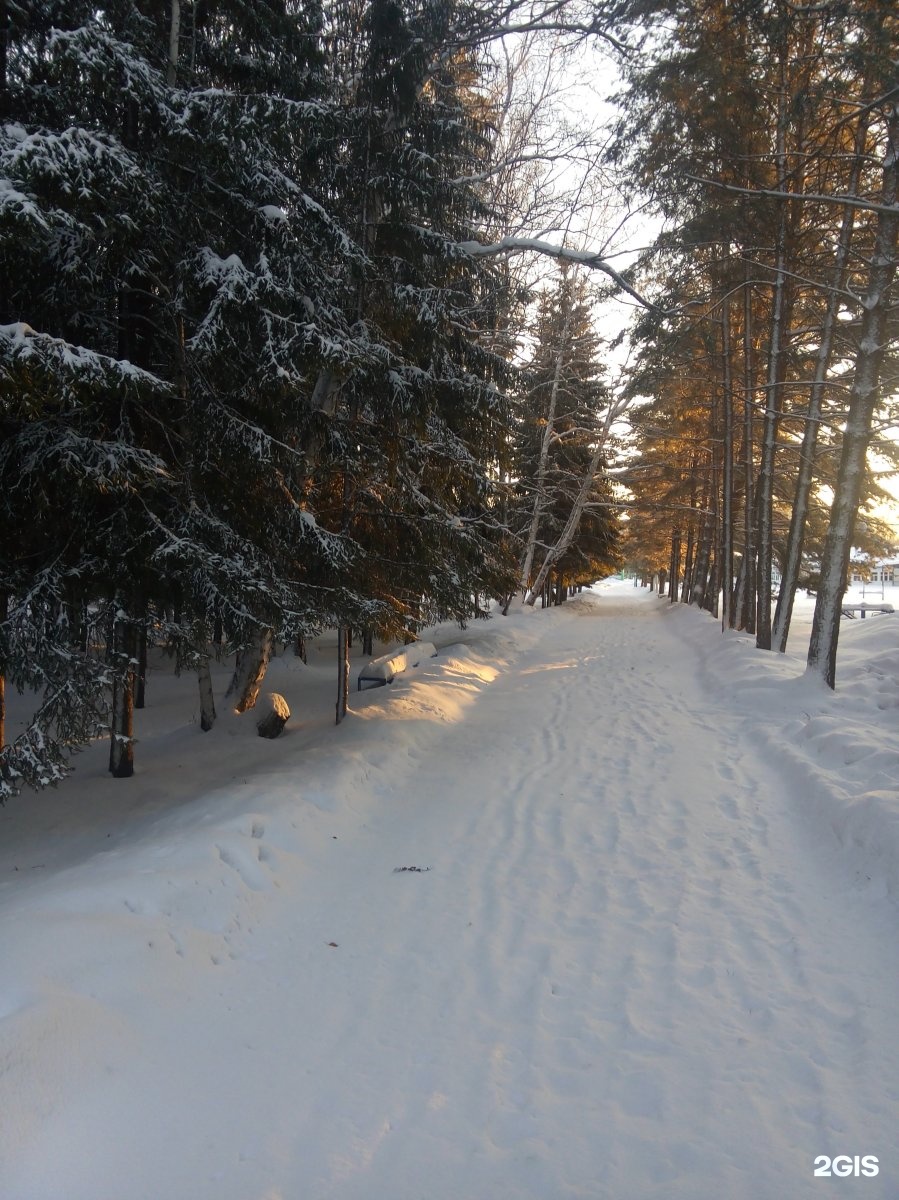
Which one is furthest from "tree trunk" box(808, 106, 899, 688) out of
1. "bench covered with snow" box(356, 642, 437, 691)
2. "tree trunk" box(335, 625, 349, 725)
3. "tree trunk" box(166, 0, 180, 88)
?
"tree trunk" box(166, 0, 180, 88)

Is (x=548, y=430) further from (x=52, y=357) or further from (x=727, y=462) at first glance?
(x=52, y=357)

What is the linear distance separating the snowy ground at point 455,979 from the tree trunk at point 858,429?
3002mm

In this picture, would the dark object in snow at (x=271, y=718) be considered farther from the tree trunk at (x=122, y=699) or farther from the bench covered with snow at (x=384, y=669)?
the bench covered with snow at (x=384, y=669)

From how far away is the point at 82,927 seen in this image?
347 cm

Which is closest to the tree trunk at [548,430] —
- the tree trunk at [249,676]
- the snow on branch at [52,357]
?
the tree trunk at [249,676]

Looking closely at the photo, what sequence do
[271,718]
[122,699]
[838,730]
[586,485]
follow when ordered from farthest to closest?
[586,485]
[271,718]
[838,730]
[122,699]

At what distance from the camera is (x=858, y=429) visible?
959cm

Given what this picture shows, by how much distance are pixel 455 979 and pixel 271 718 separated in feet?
19.7

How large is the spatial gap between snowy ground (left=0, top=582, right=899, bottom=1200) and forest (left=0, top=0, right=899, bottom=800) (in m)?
1.66

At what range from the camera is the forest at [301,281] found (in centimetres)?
547

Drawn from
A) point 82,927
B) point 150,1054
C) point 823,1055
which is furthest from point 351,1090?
point 823,1055

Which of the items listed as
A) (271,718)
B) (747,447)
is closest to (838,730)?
(271,718)

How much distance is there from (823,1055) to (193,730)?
8.43m

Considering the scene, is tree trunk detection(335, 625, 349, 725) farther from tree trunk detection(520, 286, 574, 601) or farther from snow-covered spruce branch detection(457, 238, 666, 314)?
tree trunk detection(520, 286, 574, 601)
